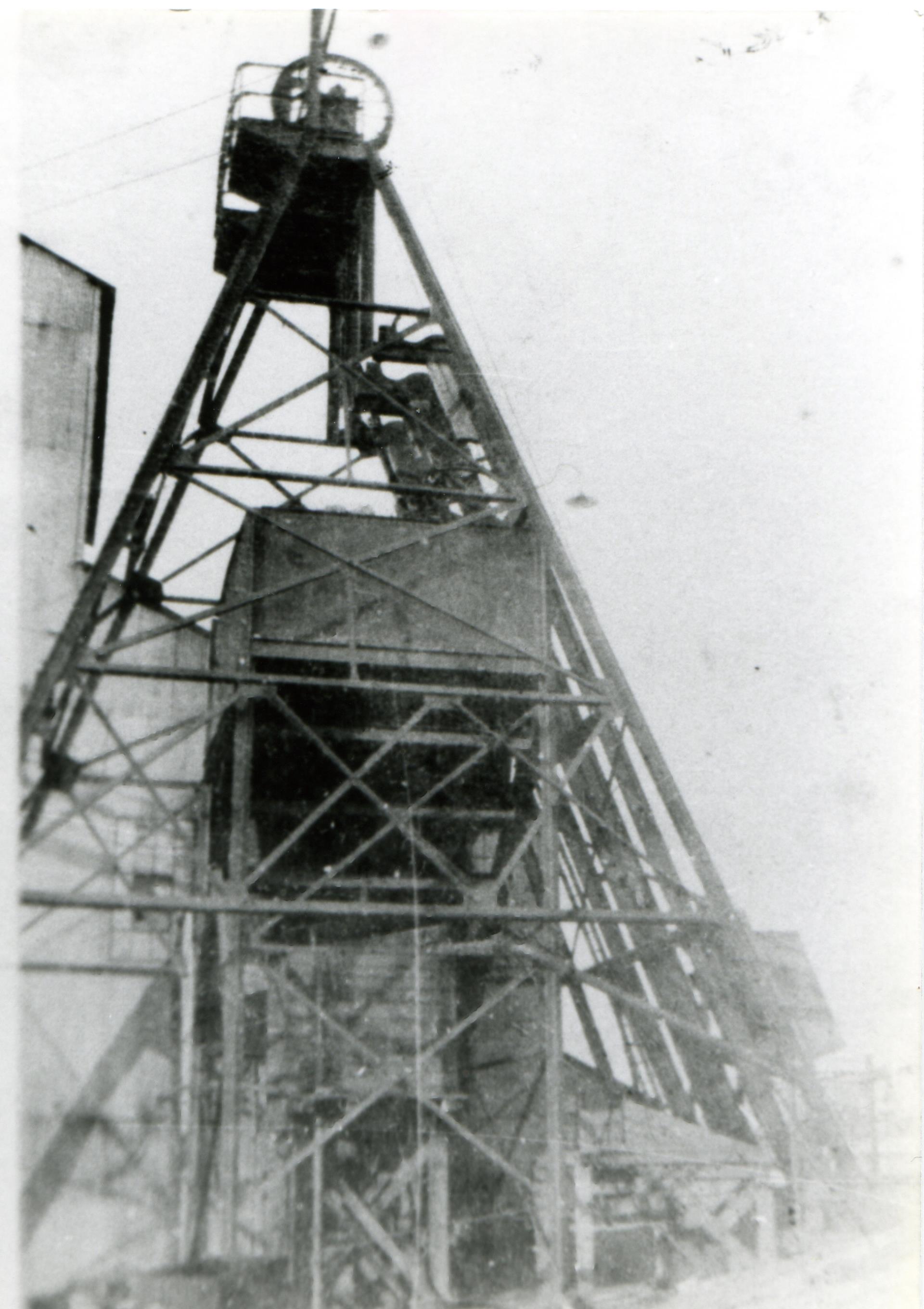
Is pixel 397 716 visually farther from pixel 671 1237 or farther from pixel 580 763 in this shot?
pixel 671 1237

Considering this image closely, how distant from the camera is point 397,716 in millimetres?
9844

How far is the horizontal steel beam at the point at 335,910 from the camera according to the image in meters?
7.39

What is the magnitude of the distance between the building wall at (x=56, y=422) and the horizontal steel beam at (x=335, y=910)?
2.59 meters

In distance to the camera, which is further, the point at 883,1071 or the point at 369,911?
the point at 883,1071

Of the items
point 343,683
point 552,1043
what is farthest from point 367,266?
point 552,1043

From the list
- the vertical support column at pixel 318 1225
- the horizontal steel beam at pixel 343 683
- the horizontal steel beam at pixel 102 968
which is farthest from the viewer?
the vertical support column at pixel 318 1225

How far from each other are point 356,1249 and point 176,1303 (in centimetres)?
A: 260

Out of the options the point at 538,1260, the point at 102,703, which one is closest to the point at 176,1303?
the point at 538,1260

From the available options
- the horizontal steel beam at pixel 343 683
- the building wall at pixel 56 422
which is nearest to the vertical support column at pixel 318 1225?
the horizontal steel beam at pixel 343 683

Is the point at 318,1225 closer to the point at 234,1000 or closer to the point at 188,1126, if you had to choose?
the point at 188,1126

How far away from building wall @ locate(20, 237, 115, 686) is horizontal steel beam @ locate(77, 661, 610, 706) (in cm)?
149

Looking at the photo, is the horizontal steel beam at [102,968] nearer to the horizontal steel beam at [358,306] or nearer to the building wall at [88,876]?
the building wall at [88,876]

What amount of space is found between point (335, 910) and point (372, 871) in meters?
3.75

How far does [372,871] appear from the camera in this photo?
11.7 meters
